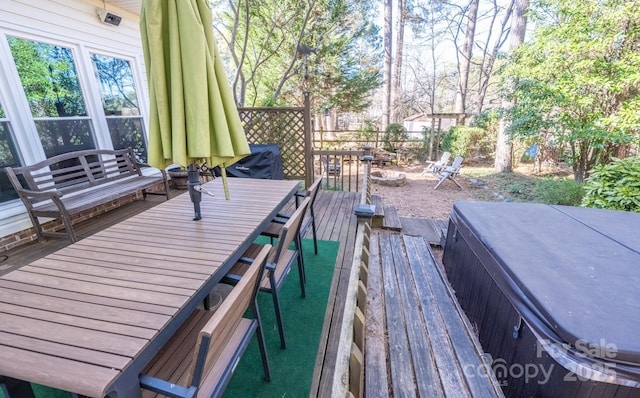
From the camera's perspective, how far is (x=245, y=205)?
2232mm

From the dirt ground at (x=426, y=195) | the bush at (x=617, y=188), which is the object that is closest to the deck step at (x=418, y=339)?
the bush at (x=617, y=188)

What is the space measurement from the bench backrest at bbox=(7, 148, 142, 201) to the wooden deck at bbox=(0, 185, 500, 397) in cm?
51

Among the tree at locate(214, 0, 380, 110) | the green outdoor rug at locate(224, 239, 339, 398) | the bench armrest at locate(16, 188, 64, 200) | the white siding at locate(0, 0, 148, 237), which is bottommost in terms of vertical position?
the green outdoor rug at locate(224, 239, 339, 398)

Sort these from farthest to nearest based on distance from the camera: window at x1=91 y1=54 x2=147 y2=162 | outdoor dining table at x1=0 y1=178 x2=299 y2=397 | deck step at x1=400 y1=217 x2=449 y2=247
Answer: window at x1=91 y1=54 x2=147 y2=162 < deck step at x1=400 y1=217 x2=449 y2=247 < outdoor dining table at x1=0 y1=178 x2=299 y2=397

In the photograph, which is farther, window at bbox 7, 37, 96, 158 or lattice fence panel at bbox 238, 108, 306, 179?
lattice fence panel at bbox 238, 108, 306, 179

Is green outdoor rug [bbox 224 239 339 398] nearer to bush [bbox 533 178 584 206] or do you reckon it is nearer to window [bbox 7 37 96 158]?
window [bbox 7 37 96 158]

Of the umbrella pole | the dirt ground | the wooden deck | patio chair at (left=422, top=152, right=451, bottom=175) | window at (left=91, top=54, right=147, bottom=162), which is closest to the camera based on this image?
the wooden deck

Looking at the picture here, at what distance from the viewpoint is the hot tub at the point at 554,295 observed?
115 centimetres

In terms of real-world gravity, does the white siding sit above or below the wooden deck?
above

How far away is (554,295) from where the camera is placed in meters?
1.39

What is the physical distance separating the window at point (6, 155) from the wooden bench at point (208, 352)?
119 inches

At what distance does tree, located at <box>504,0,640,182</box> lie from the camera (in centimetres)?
411

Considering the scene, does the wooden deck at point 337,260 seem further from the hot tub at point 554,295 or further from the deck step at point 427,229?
the hot tub at point 554,295

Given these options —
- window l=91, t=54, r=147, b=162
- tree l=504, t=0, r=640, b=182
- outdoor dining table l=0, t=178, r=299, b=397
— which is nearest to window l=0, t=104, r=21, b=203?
window l=91, t=54, r=147, b=162
